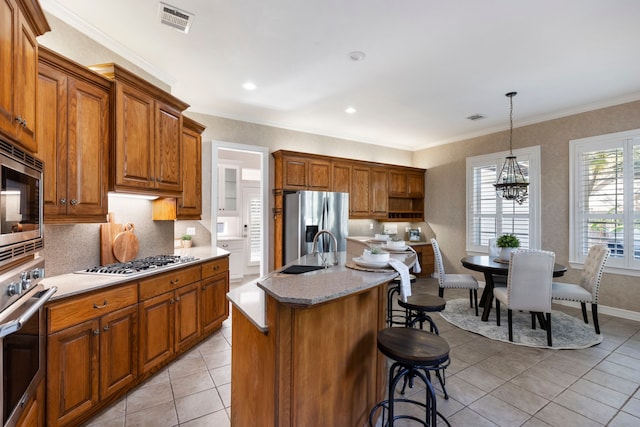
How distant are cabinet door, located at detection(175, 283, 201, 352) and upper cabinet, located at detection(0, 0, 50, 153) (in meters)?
1.69

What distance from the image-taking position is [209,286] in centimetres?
316

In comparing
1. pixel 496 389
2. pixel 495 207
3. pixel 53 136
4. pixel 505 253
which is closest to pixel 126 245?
pixel 53 136

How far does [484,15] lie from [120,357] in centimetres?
381

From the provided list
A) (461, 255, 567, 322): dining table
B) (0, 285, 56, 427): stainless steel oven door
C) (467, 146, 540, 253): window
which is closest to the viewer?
(0, 285, 56, 427): stainless steel oven door

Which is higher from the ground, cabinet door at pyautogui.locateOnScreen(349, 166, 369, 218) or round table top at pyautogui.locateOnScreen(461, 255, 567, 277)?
cabinet door at pyautogui.locateOnScreen(349, 166, 369, 218)

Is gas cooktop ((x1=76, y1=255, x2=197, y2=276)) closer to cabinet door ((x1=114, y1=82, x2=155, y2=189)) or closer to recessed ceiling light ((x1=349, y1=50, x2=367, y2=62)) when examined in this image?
cabinet door ((x1=114, y1=82, x2=155, y2=189))

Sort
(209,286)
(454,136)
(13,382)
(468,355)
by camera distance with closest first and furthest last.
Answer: (13,382)
(468,355)
(209,286)
(454,136)

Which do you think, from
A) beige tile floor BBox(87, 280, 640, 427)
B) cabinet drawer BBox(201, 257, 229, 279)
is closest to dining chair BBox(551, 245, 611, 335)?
beige tile floor BBox(87, 280, 640, 427)

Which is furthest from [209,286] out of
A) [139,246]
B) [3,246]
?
[3,246]

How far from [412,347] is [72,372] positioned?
2.06 meters

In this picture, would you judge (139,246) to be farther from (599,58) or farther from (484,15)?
(599,58)

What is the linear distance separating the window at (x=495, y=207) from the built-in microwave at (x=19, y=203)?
5.89 m

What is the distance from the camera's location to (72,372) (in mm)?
1802

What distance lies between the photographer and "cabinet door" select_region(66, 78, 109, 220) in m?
2.05
